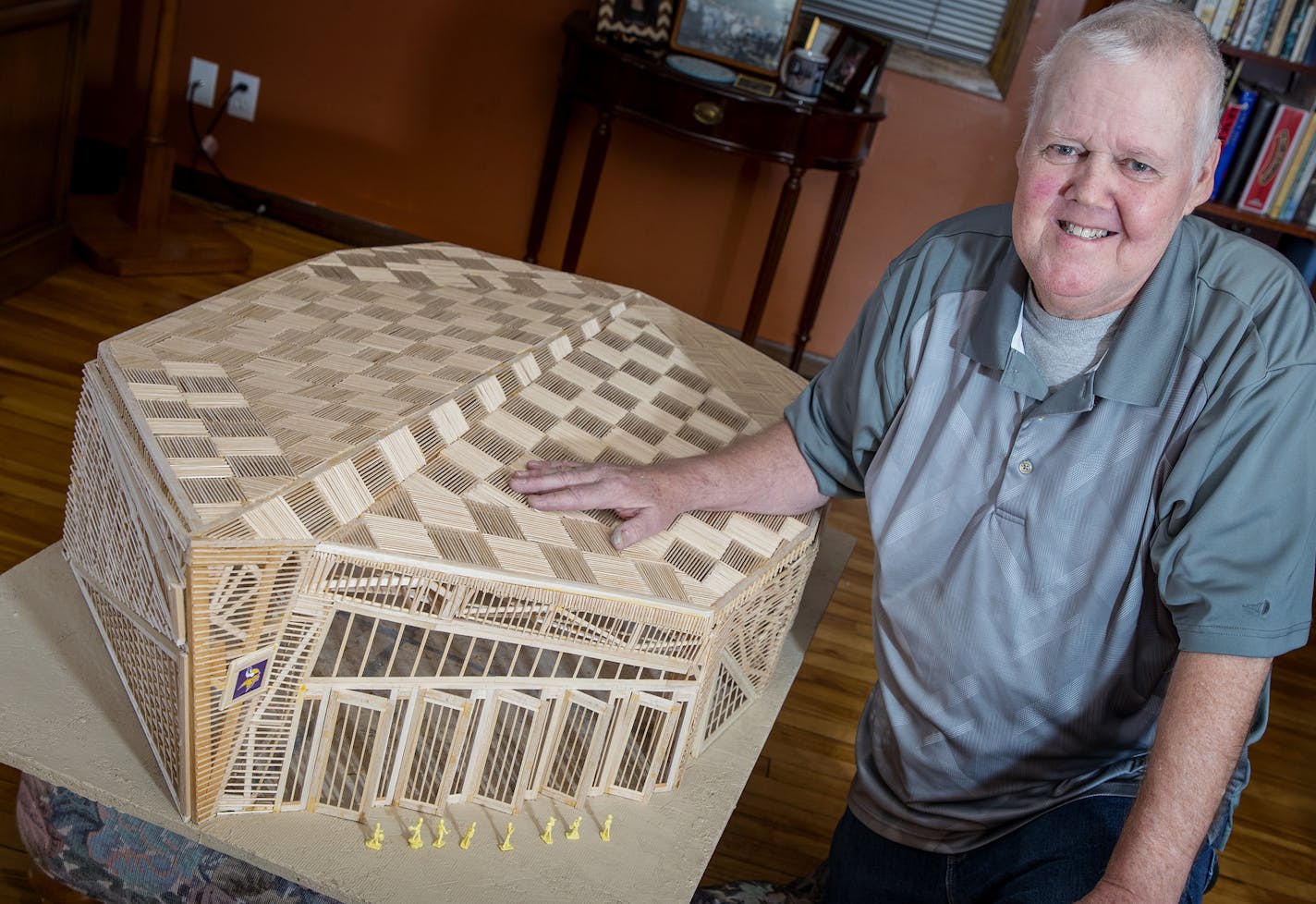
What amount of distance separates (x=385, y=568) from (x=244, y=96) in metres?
2.44

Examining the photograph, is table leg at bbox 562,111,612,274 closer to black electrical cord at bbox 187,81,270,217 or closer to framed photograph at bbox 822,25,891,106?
framed photograph at bbox 822,25,891,106

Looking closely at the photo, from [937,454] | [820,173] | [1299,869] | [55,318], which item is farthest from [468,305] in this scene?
[820,173]

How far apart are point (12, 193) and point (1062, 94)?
2024mm

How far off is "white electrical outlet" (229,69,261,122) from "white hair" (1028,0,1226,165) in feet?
8.09

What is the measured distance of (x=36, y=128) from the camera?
2416mm

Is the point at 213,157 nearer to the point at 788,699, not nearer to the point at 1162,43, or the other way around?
the point at 788,699

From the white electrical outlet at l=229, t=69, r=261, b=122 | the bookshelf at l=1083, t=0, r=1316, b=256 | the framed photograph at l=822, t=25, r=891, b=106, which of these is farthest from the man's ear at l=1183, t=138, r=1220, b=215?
the white electrical outlet at l=229, t=69, r=261, b=122

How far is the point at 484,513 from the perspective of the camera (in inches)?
44.8

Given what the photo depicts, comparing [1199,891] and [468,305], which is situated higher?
[468,305]

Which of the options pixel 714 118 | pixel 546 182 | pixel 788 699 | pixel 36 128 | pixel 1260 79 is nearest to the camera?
pixel 788 699

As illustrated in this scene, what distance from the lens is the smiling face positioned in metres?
1.05

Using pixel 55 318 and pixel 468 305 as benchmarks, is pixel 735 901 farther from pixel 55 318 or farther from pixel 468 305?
pixel 55 318

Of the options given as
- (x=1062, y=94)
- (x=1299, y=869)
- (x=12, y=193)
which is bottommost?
(x=1299, y=869)

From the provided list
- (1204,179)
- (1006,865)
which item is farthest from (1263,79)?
(1006,865)
